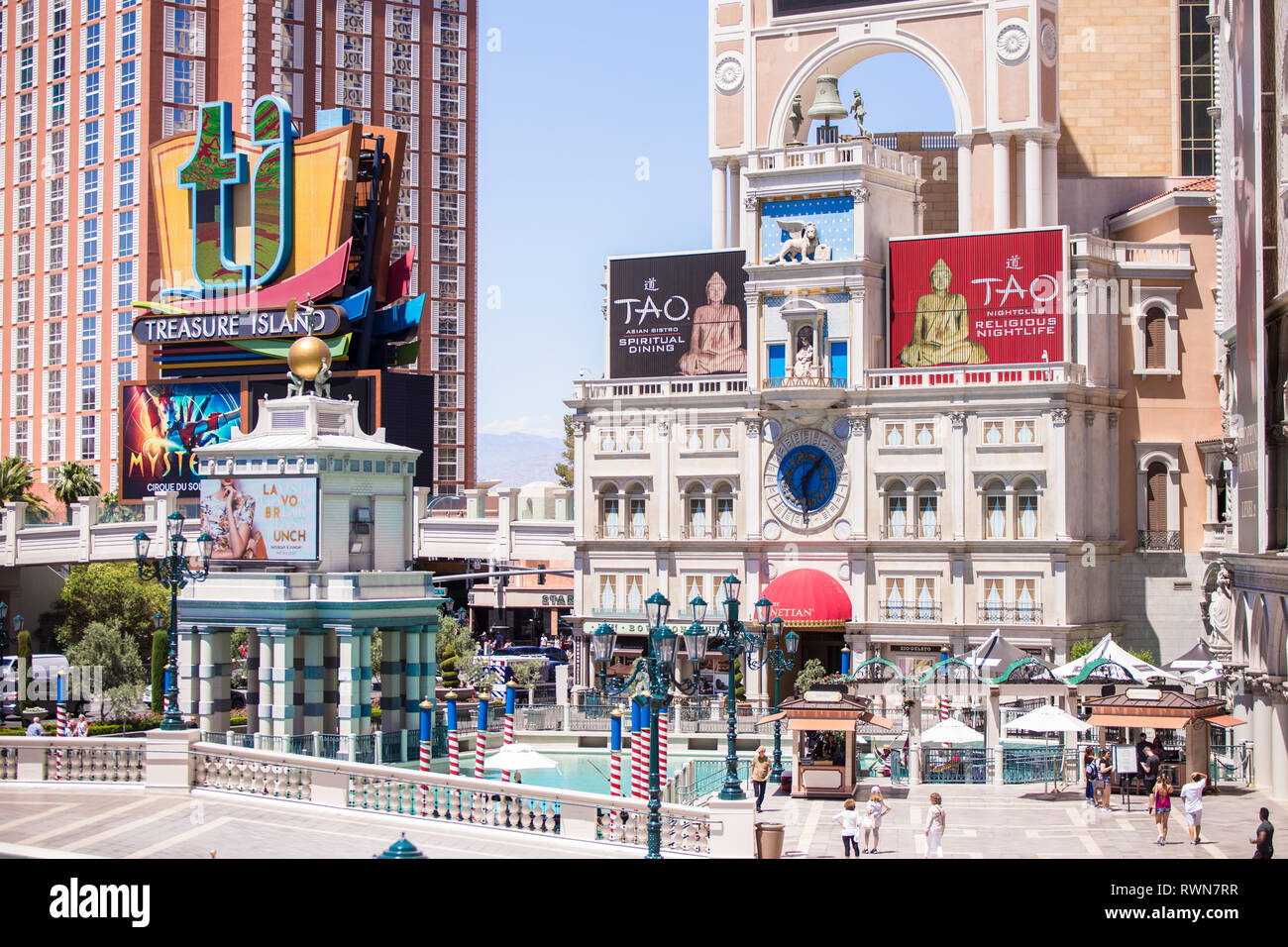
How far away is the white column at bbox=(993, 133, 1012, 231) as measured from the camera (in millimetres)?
73938

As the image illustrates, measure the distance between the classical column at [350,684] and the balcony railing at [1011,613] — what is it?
96.5 ft

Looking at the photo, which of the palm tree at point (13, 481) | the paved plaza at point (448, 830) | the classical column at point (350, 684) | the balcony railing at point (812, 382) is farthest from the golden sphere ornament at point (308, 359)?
the palm tree at point (13, 481)

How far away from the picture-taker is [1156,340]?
71625 millimetres

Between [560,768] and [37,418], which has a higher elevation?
[37,418]

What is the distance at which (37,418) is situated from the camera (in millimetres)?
122625

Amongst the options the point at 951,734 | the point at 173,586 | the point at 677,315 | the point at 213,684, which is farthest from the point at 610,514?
the point at 173,586

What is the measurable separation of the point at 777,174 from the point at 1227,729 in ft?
99.5

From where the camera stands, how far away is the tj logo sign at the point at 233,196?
82750mm

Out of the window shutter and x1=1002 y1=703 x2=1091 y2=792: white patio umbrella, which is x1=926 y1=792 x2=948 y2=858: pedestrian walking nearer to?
x1=1002 y1=703 x2=1091 y2=792: white patio umbrella

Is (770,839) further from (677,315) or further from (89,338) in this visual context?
(89,338)

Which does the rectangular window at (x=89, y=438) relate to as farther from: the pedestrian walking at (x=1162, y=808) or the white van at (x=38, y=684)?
the pedestrian walking at (x=1162, y=808)

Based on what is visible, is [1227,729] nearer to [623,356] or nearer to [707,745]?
[707,745]
